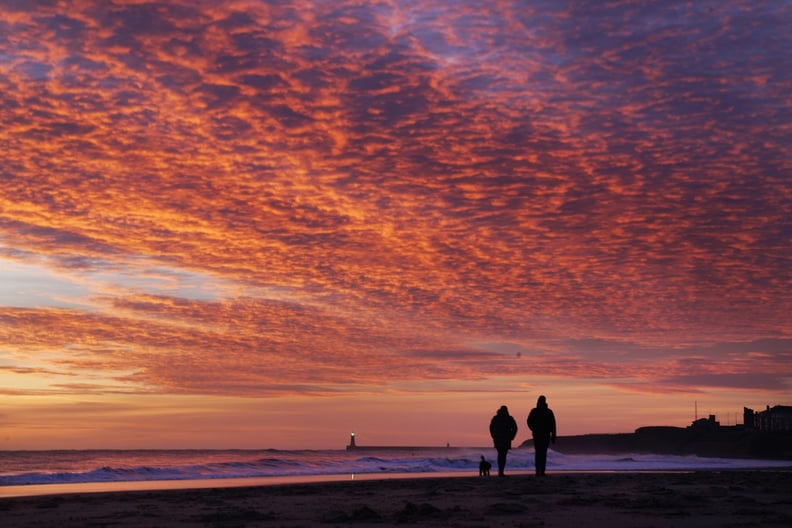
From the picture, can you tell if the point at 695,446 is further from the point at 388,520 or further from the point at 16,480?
the point at 388,520

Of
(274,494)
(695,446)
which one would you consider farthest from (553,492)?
(695,446)

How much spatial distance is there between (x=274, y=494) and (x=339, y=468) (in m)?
30.0

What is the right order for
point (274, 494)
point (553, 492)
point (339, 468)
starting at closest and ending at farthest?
1. point (553, 492)
2. point (274, 494)
3. point (339, 468)

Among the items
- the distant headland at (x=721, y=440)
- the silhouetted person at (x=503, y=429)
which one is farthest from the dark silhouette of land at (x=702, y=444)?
the silhouetted person at (x=503, y=429)

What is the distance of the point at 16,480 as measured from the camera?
3681cm

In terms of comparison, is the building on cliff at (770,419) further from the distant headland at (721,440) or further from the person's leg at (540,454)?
the person's leg at (540,454)

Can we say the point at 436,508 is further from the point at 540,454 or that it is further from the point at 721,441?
the point at 721,441

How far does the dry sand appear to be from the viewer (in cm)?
1300

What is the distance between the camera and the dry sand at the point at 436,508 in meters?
13.0

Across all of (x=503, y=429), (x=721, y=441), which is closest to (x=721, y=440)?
(x=721, y=441)

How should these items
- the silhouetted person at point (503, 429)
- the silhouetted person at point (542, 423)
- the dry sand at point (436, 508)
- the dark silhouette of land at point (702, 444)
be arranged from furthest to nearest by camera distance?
the dark silhouette of land at point (702, 444)
the silhouetted person at point (503, 429)
the silhouetted person at point (542, 423)
the dry sand at point (436, 508)

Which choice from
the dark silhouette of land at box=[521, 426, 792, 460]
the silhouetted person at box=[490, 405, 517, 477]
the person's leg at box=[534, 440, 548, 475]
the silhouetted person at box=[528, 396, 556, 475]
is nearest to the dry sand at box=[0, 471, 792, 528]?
the silhouetted person at box=[528, 396, 556, 475]

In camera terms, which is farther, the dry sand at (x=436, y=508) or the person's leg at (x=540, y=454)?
the person's leg at (x=540, y=454)

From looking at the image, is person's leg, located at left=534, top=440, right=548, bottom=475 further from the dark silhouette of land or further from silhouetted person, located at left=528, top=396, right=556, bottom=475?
the dark silhouette of land
